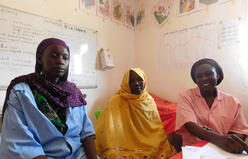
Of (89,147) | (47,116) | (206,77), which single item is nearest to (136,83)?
(206,77)

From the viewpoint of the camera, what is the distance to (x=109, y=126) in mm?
1459

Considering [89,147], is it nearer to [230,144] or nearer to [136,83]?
[136,83]

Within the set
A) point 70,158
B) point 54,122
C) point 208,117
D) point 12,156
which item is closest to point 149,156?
point 208,117

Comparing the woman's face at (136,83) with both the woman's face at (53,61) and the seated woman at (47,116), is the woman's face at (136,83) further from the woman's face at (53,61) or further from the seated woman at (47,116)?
the woman's face at (53,61)

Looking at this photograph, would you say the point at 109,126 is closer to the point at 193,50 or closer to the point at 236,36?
the point at 193,50

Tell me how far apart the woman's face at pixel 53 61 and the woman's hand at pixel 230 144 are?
3.36 ft

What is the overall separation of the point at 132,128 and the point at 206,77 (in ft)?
2.53

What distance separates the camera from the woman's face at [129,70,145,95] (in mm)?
1546

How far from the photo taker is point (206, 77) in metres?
1.27

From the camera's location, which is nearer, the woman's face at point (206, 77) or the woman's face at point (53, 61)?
the woman's face at point (53, 61)

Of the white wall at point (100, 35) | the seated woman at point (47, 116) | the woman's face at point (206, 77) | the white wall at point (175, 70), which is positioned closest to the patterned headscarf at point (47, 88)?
the seated woman at point (47, 116)

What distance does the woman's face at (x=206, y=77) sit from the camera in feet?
4.15

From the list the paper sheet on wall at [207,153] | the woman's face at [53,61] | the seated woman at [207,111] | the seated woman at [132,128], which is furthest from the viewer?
the seated woman at [132,128]

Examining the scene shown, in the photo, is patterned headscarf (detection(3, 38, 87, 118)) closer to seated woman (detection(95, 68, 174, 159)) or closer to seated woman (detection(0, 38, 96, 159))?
seated woman (detection(0, 38, 96, 159))
